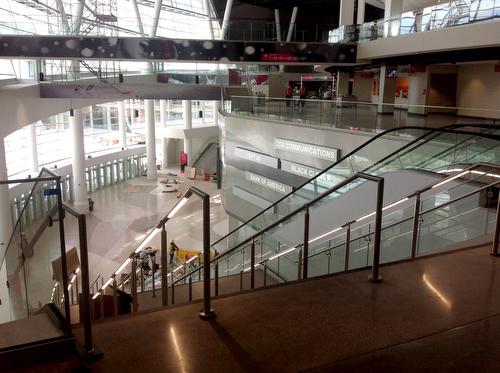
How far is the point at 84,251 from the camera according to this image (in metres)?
2.45

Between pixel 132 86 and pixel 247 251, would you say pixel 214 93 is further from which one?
pixel 247 251

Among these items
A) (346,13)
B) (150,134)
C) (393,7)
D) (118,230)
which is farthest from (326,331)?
(150,134)

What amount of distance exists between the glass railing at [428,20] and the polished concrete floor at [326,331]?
11161 millimetres

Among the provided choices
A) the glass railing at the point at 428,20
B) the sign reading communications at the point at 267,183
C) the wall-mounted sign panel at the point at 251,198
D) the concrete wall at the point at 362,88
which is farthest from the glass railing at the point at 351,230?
the concrete wall at the point at 362,88

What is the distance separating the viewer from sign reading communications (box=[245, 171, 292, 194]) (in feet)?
49.0

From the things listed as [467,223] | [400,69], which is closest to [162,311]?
[467,223]

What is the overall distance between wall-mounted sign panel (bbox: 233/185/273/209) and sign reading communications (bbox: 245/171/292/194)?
0.48 meters

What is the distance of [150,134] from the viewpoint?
31188 mm

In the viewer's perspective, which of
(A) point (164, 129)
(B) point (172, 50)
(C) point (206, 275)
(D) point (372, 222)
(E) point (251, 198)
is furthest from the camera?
(A) point (164, 129)

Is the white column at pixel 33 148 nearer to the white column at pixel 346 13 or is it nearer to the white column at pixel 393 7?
the white column at pixel 346 13

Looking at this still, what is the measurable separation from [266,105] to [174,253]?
222 inches

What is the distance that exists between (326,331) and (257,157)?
43.6 ft

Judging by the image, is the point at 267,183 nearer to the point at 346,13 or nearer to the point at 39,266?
the point at 346,13

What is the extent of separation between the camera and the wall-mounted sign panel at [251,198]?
1578cm
